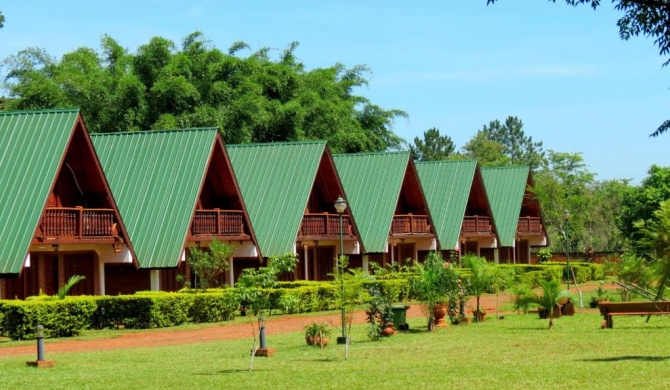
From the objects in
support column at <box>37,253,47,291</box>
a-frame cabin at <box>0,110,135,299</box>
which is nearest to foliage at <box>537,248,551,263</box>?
a-frame cabin at <box>0,110,135,299</box>

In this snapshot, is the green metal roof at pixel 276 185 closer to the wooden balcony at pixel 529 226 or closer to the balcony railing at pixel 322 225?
the balcony railing at pixel 322 225

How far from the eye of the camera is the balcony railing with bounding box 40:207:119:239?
30062 millimetres

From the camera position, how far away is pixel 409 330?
1074 inches

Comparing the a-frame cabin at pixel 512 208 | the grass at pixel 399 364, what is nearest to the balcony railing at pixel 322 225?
the grass at pixel 399 364

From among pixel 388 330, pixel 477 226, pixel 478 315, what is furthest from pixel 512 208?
pixel 388 330

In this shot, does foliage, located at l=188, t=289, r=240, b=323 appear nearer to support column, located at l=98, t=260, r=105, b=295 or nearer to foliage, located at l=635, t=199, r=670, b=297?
support column, located at l=98, t=260, r=105, b=295

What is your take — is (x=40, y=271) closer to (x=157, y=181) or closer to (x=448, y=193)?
(x=157, y=181)

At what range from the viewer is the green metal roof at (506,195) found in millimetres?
58500

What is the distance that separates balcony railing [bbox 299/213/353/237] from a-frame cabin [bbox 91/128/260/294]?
9.63 feet

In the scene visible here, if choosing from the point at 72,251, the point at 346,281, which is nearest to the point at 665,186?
the point at 72,251

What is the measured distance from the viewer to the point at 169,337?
87.4 feet

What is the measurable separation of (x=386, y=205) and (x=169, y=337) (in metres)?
20.8

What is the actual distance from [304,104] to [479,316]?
36523 mm

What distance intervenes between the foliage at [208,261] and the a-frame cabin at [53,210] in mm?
1947
